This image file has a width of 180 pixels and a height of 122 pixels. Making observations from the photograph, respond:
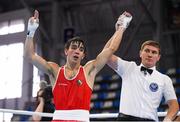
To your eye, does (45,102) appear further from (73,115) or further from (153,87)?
(153,87)

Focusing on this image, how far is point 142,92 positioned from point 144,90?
0.02m

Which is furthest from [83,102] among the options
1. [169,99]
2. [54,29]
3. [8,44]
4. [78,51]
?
[8,44]

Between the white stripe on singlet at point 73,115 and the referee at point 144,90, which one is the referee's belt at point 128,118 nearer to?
the referee at point 144,90

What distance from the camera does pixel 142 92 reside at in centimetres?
320

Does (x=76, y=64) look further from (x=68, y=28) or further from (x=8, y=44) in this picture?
(x=8, y=44)

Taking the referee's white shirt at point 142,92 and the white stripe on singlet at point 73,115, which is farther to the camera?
the referee's white shirt at point 142,92

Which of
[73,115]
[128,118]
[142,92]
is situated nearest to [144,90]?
[142,92]

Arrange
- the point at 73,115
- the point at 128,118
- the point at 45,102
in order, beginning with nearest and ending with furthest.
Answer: the point at 73,115
the point at 128,118
the point at 45,102

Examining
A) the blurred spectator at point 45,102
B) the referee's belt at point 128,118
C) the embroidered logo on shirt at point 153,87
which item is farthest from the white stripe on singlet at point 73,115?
the blurred spectator at point 45,102

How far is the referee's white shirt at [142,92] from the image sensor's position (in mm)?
3158

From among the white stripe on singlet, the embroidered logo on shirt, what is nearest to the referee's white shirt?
the embroidered logo on shirt

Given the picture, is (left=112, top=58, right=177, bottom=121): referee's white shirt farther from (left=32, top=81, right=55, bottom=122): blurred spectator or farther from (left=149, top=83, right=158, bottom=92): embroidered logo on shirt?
(left=32, top=81, right=55, bottom=122): blurred spectator

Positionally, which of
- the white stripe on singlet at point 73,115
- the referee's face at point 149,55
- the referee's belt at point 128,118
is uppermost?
the referee's face at point 149,55

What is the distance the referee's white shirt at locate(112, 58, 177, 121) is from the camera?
316 cm
